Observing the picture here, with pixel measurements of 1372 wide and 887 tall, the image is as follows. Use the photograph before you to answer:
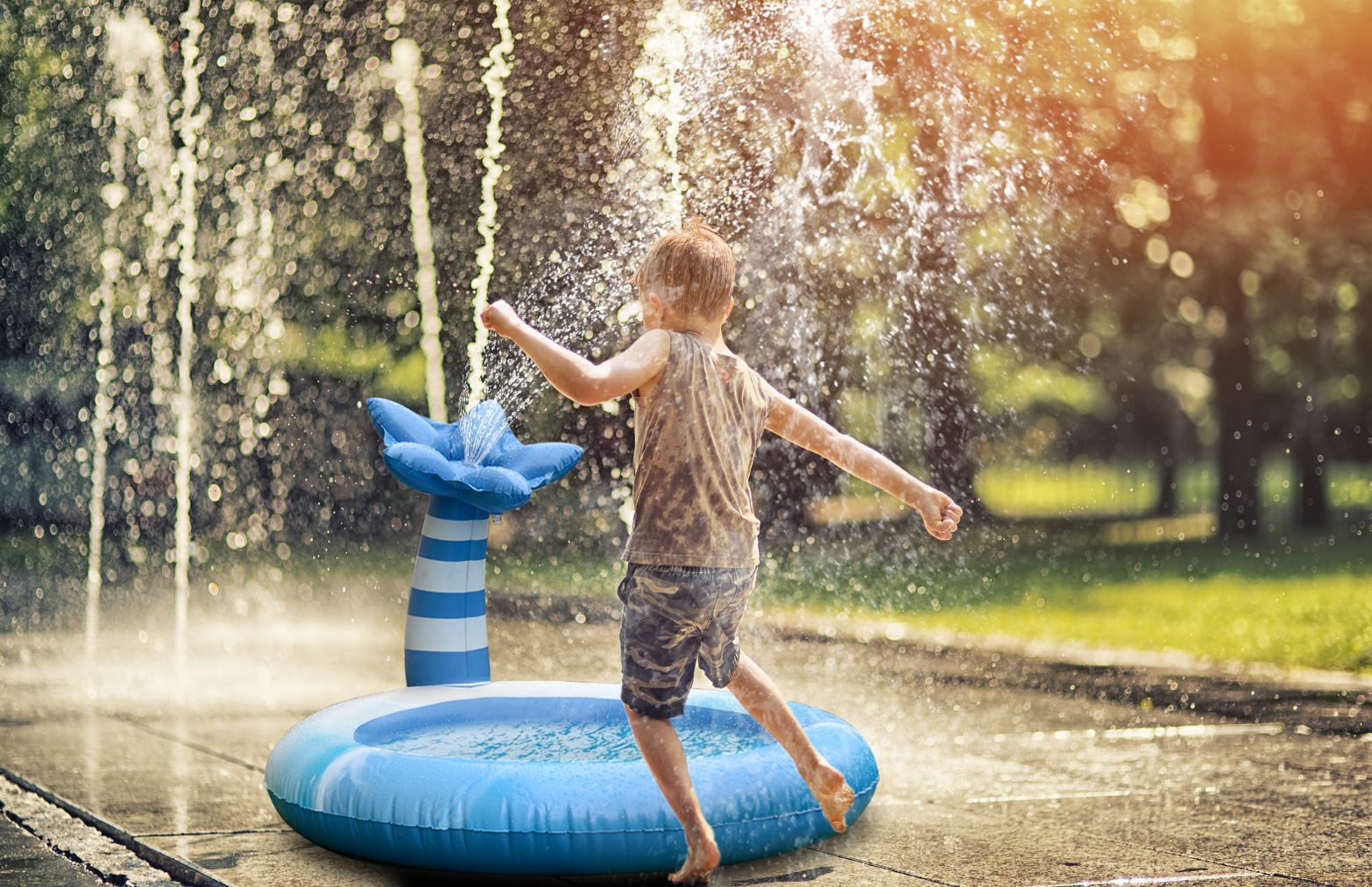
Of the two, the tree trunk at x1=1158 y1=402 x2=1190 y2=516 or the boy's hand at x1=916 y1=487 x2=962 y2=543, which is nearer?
the boy's hand at x1=916 y1=487 x2=962 y2=543

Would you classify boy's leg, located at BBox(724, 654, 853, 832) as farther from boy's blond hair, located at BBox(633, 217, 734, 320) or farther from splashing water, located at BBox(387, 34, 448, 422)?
splashing water, located at BBox(387, 34, 448, 422)

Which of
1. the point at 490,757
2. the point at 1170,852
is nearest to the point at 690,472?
the point at 490,757

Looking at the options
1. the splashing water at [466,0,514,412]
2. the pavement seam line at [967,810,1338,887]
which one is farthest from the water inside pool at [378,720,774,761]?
the splashing water at [466,0,514,412]

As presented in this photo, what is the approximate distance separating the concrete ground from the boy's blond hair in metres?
1.46

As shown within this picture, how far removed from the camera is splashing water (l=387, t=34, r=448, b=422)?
466 inches

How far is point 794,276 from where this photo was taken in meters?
13.1

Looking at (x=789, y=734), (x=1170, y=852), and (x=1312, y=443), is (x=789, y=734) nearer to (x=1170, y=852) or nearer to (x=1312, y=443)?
(x=1170, y=852)

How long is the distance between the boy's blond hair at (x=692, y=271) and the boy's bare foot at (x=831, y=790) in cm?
113

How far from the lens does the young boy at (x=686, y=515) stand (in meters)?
3.01

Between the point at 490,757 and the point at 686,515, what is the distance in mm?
1485

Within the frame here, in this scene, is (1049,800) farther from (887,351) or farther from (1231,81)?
(887,351)

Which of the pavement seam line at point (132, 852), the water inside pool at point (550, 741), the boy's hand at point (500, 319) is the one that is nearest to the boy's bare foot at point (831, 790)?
the water inside pool at point (550, 741)

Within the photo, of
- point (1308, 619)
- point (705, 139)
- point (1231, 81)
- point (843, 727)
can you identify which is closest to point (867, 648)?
point (705, 139)

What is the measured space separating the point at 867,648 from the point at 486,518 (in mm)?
4640
